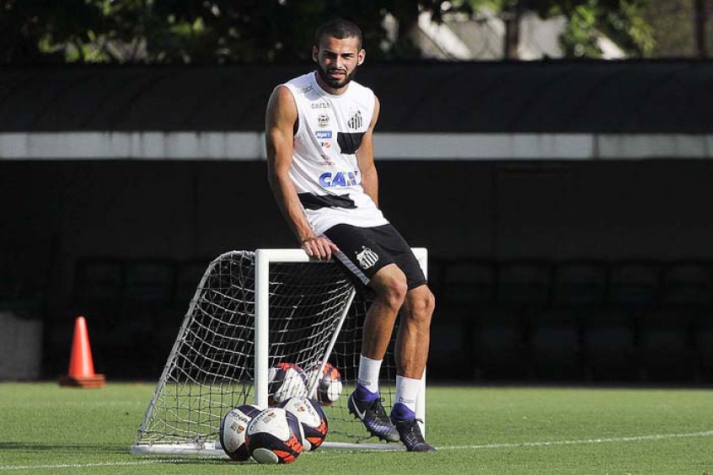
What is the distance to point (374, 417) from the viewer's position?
8883mm

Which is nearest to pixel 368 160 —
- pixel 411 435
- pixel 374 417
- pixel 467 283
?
pixel 374 417

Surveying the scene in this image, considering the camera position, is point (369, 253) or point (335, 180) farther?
point (335, 180)

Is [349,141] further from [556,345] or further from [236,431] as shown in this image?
[556,345]

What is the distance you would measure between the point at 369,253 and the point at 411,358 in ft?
1.97

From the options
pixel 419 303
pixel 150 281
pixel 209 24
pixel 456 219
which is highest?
pixel 209 24

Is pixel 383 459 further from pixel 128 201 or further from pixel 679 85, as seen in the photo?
pixel 128 201

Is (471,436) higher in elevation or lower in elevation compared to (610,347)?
lower

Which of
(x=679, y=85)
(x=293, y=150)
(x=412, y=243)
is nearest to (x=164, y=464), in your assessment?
(x=293, y=150)

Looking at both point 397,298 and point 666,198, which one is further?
point 666,198

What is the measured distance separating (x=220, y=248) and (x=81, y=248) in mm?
1575

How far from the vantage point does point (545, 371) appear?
17516 millimetres

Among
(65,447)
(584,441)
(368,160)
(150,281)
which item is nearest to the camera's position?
(368,160)

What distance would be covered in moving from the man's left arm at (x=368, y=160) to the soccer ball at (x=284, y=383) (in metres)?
0.98

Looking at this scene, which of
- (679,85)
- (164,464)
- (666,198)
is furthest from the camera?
(666,198)
